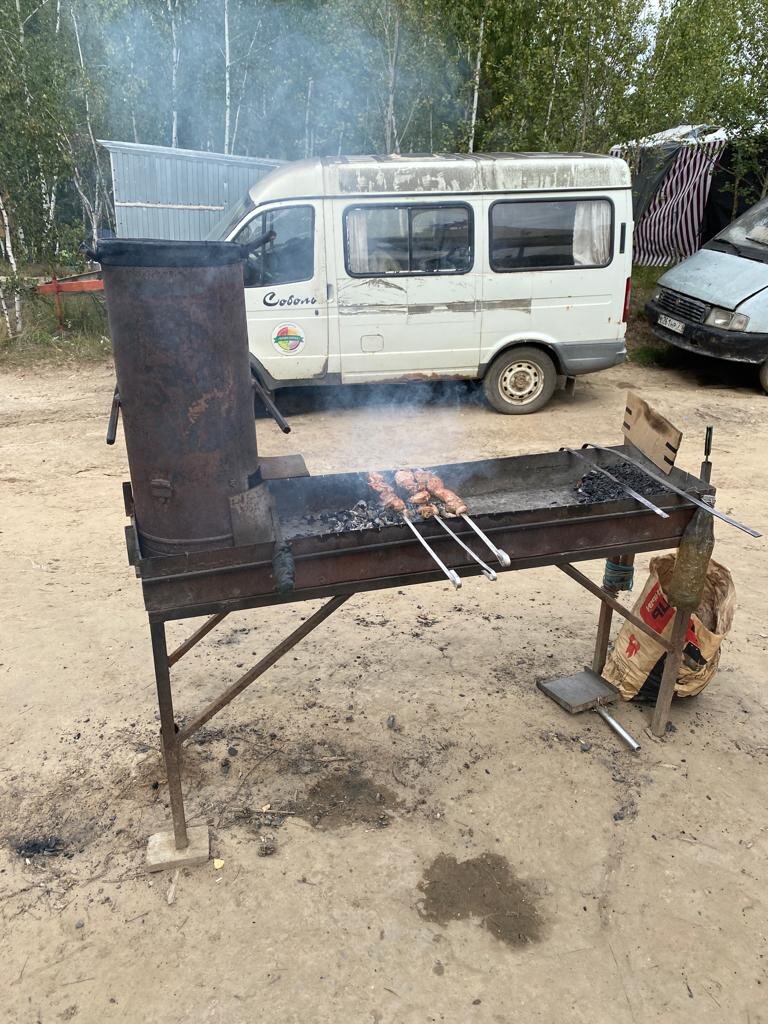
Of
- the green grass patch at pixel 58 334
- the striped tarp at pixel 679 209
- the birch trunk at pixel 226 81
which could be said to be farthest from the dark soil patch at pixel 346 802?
the birch trunk at pixel 226 81

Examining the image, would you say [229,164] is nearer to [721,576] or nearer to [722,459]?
[722,459]

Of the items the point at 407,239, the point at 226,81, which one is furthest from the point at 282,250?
the point at 226,81

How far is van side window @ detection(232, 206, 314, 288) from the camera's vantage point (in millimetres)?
7465

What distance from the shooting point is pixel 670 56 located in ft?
38.0

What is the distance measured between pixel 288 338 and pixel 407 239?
163 centimetres

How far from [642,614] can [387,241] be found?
5227 mm

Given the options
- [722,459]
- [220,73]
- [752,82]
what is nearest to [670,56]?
[752,82]

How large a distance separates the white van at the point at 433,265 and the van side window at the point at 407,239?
0.04 ft

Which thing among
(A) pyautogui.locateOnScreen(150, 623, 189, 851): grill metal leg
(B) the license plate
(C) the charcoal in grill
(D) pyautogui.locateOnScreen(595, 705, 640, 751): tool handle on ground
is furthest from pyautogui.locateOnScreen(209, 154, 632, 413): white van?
(A) pyautogui.locateOnScreen(150, 623, 189, 851): grill metal leg

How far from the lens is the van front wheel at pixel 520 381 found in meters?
8.41

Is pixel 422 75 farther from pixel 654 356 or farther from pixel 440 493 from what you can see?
pixel 440 493

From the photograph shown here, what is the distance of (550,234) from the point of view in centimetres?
789

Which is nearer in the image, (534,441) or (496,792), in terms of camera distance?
(496,792)

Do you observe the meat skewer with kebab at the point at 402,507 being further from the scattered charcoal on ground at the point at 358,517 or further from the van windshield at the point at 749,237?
the van windshield at the point at 749,237
